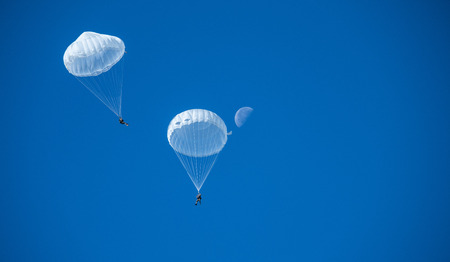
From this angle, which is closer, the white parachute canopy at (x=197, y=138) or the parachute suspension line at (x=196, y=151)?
the white parachute canopy at (x=197, y=138)

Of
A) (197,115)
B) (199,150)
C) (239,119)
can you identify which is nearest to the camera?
(197,115)

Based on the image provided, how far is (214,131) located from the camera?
790 inches

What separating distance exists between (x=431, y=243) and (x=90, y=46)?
37885 mm

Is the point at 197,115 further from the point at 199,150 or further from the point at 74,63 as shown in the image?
the point at 74,63

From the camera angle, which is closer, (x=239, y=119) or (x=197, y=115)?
(x=197, y=115)

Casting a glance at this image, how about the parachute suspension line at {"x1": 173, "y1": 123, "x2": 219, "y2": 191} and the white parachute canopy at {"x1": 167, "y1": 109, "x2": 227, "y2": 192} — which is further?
the parachute suspension line at {"x1": 173, "y1": 123, "x2": 219, "y2": 191}

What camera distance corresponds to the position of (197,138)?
20.2 m

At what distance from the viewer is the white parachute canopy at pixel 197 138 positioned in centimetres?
1927

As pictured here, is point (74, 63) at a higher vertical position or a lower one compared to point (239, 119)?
lower

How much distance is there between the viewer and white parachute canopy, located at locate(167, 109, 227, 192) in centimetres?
→ 1927

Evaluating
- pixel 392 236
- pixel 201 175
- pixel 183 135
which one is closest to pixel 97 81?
pixel 183 135

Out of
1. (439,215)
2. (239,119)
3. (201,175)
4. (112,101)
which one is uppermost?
(439,215)

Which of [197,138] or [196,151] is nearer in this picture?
[197,138]

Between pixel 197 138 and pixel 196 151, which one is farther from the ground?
pixel 197 138
